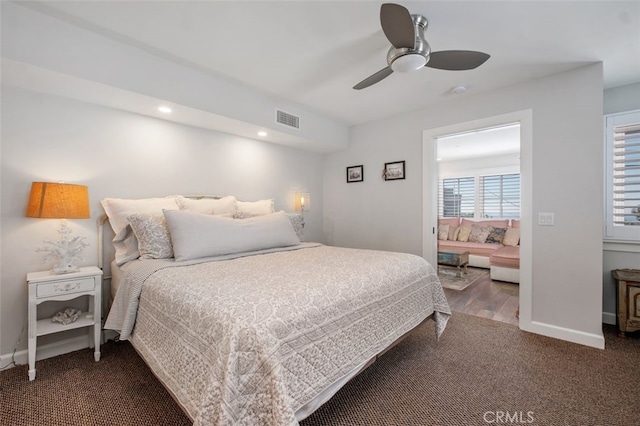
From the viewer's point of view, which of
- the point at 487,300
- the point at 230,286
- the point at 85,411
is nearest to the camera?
the point at 230,286

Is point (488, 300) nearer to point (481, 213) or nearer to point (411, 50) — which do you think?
point (411, 50)

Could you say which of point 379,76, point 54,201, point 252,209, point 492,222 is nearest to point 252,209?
point 252,209

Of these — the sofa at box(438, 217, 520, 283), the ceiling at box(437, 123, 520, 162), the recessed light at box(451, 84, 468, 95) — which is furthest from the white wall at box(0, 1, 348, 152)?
the sofa at box(438, 217, 520, 283)

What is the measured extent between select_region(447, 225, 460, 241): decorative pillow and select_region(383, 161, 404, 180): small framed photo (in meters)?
3.46

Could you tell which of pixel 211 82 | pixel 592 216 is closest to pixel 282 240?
pixel 211 82

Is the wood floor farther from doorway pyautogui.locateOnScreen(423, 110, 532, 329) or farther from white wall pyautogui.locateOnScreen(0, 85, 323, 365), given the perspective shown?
white wall pyautogui.locateOnScreen(0, 85, 323, 365)

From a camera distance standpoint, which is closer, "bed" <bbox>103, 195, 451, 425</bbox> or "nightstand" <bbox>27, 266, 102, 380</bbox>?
"bed" <bbox>103, 195, 451, 425</bbox>

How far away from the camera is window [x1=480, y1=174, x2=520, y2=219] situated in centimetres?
633

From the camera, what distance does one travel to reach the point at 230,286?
4.94 ft

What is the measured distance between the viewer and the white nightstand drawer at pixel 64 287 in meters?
1.94

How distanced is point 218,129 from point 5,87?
65.8 inches

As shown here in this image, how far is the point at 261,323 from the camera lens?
1.15 metres

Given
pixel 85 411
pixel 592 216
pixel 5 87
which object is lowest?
pixel 85 411

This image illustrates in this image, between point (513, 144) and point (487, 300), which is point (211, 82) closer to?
point (487, 300)
